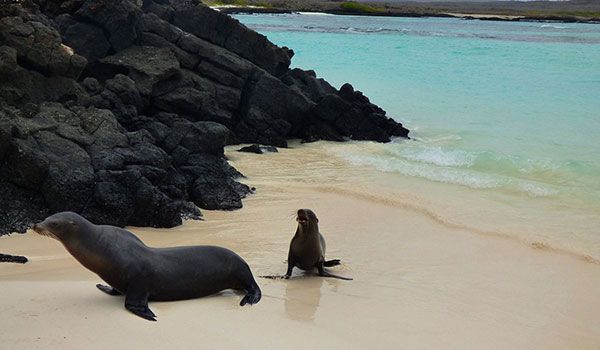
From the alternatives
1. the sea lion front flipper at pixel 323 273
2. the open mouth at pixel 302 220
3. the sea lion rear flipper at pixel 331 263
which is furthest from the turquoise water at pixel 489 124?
the open mouth at pixel 302 220

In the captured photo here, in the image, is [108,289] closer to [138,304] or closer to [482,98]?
[138,304]

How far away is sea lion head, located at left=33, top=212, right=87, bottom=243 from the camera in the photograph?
623 centimetres

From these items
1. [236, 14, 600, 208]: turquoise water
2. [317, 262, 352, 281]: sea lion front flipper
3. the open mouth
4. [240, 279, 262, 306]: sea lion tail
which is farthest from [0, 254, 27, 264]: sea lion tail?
[236, 14, 600, 208]: turquoise water

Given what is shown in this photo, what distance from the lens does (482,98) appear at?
1201 inches

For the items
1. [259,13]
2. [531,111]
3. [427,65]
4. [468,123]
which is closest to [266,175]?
[468,123]

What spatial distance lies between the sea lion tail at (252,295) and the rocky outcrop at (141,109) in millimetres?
3167

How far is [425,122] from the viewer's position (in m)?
24.5

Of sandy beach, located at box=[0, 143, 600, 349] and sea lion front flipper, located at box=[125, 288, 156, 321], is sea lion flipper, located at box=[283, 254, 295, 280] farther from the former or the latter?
sea lion front flipper, located at box=[125, 288, 156, 321]

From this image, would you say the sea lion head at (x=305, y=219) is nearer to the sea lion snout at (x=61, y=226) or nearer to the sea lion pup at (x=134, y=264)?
the sea lion pup at (x=134, y=264)

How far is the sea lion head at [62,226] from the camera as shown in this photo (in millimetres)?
6230

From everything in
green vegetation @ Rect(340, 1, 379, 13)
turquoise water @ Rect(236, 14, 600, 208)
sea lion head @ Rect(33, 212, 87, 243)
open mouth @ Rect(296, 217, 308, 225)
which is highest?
sea lion head @ Rect(33, 212, 87, 243)

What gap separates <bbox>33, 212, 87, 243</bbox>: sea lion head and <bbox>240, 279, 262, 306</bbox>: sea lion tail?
1.54 m

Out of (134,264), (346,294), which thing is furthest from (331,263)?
(134,264)

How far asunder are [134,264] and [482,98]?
25761mm
